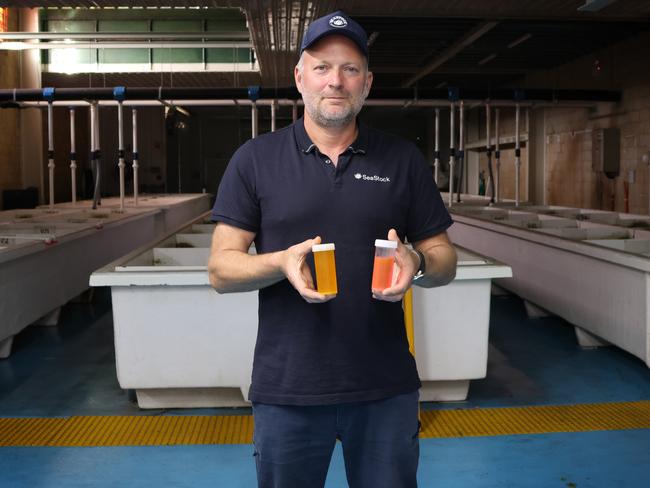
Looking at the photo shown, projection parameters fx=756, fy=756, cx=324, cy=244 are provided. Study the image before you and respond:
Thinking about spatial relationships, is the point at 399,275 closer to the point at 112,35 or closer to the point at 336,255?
the point at 336,255

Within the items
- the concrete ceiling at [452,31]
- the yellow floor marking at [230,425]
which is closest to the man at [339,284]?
the yellow floor marking at [230,425]

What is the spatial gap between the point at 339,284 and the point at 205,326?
2.14 meters

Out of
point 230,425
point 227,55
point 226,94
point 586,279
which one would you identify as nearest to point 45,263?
point 230,425

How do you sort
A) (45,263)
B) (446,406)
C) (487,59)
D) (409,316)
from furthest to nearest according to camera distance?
(487,59) → (45,263) → (446,406) → (409,316)

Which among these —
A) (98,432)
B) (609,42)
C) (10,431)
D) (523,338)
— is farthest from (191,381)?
(609,42)

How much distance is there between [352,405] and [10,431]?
2495 millimetres

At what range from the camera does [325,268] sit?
1.44 metres

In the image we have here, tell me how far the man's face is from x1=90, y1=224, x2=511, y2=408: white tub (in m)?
2.05

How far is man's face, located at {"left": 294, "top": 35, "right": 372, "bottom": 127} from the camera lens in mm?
1559

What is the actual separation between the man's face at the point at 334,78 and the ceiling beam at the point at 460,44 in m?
7.43

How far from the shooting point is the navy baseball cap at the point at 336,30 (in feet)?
5.04

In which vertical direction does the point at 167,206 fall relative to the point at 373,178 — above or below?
below

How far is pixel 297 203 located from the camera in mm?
1560

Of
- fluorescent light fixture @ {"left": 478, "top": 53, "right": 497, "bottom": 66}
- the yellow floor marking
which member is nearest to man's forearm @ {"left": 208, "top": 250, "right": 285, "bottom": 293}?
the yellow floor marking
